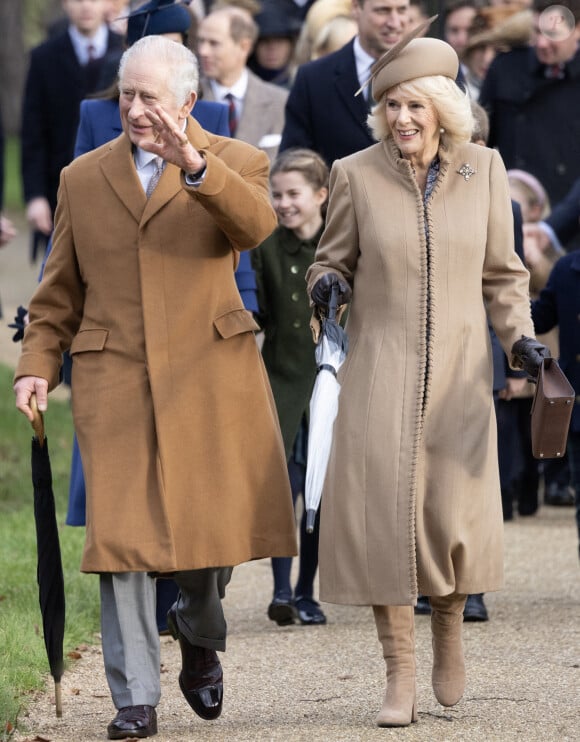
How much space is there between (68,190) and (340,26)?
4749 millimetres

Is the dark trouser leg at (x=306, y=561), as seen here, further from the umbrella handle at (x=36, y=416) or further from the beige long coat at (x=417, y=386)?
the umbrella handle at (x=36, y=416)

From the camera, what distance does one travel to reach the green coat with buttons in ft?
24.2

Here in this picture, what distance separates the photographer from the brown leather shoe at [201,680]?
18.6 feet

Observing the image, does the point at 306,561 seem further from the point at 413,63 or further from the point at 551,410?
the point at 413,63

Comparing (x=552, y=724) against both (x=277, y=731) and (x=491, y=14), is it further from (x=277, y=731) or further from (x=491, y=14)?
(x=491, y=14)

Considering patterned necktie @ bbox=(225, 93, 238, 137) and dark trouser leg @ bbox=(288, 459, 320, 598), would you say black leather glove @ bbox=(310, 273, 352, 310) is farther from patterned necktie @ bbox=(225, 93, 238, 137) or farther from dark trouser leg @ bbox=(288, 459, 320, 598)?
patterned necktie @ bbox=(225, 93, 238, 137)

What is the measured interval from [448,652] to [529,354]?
894mm

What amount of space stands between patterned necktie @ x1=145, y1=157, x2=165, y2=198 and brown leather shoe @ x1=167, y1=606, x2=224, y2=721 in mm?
1219

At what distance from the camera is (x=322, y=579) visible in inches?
220

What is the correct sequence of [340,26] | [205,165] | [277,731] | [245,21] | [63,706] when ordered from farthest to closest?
[340,26] → [245,21] → [63,706] → [277,731] → [205,165]

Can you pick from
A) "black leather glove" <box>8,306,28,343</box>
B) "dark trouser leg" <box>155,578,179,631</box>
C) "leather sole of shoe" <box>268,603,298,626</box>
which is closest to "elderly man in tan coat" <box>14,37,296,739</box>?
"black leather glove" <box>8,306,28,343</box>

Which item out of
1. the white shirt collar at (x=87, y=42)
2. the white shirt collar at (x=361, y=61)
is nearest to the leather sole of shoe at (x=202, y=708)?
the white shirt collar at (x=361, y=61)

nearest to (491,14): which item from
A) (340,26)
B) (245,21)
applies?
(340,26)

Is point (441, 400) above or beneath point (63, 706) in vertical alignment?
above
